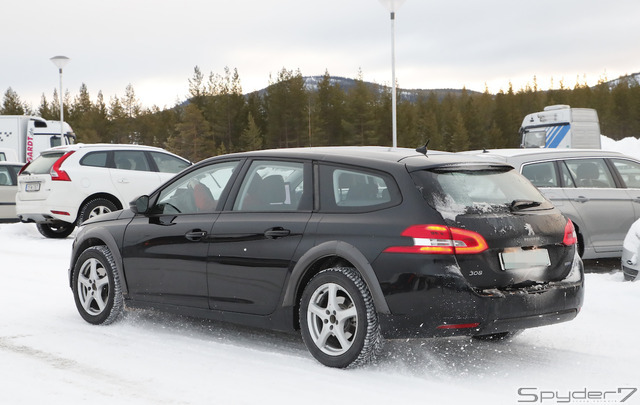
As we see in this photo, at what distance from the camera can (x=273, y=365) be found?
5.41 metres

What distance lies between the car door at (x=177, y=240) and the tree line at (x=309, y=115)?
7627cm

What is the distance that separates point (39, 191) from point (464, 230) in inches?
450

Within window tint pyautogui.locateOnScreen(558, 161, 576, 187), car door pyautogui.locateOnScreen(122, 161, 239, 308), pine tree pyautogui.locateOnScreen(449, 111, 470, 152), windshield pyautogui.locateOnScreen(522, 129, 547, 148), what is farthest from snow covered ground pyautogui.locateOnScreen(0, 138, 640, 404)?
pine tree pyautogui.locateOnScreen(449, 111, 470, 152)

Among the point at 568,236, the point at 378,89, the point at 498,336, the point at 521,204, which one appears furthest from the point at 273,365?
the point at 378,89

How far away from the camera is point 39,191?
48.3 feet

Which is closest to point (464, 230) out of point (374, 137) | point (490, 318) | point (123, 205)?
point (490, 318)

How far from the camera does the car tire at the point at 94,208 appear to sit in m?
14.7

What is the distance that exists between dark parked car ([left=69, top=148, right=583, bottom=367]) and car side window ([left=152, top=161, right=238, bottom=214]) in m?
0.01

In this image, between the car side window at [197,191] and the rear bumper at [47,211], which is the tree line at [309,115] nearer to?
the rear bumper at [47,211]

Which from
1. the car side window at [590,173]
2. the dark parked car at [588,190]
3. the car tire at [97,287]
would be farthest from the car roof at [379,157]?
the car side window at [590,173]

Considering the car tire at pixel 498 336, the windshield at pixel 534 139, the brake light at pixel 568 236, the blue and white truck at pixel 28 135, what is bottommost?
the car tire at pixel 498 336

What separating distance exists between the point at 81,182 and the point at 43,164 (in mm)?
850

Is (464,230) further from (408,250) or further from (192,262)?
(192,262)

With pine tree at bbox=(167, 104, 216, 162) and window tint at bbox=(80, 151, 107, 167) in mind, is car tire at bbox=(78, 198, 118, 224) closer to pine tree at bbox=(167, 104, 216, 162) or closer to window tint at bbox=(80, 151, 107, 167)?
window tint at bbox=(80, 151, 107, 167)
